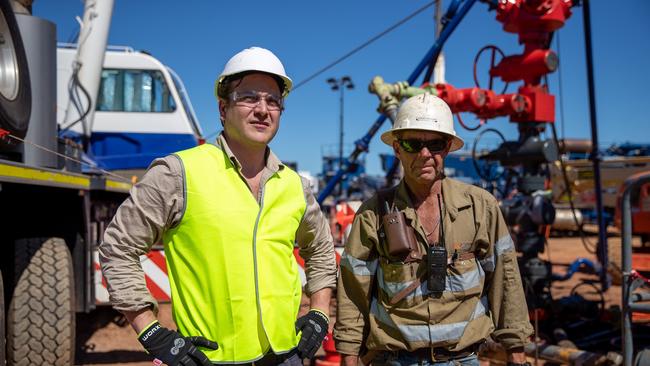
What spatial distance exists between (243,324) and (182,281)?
0.84ft

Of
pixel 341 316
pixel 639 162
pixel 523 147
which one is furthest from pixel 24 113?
pixel 639 162

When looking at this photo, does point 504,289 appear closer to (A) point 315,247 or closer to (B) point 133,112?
(A) point 315,247

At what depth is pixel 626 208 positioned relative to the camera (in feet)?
11.1

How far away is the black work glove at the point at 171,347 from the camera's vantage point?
188 cm

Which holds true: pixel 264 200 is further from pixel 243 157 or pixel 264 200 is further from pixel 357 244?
pixel 357 244

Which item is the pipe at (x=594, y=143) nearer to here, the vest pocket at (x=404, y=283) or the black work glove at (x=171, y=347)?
the vest pocket at (x=404, y=283)

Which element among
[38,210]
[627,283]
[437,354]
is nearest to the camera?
[437,354]

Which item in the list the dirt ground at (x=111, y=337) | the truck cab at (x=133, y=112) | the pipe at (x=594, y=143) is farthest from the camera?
the truck cab at (x=133, y=112)

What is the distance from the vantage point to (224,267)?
1.97 meters

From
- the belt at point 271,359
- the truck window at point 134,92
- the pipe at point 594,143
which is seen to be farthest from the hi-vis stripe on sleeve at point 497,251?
the truck window at point 134,92

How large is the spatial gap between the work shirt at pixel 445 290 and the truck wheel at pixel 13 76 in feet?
7.94

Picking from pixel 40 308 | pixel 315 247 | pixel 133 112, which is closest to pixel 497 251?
pixel 315 247

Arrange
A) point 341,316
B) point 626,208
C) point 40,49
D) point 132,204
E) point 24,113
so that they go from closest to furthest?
point 132,204
point 341,316
point 626,208
point 24,113
point 40,49

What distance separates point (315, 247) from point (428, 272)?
19.0 inches
